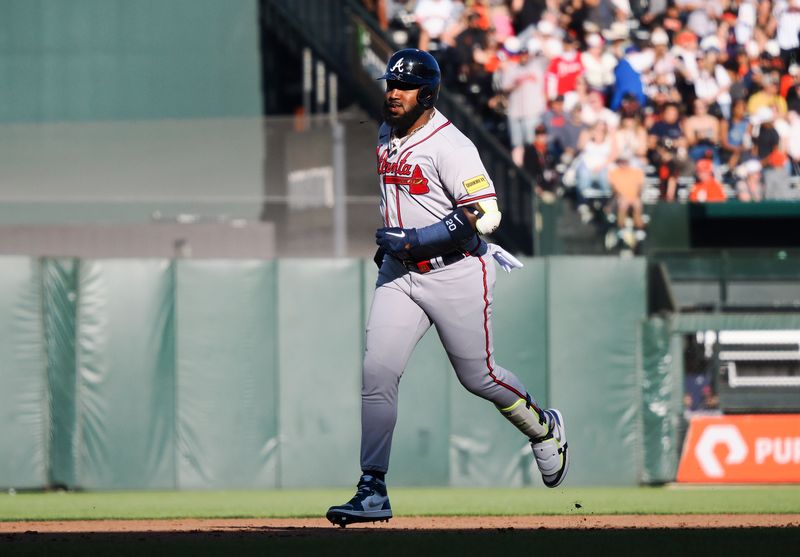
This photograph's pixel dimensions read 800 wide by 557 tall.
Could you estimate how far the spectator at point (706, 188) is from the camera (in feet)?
44.9

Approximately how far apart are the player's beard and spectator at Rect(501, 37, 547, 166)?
7698mm

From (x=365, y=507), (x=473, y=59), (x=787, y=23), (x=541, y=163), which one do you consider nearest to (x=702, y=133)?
(x=541, y=163)

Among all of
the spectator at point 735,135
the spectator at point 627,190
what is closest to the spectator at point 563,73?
the spectator at point 627,190

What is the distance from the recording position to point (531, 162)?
44.4ft

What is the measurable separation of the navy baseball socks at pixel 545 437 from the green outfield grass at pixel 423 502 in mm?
3081

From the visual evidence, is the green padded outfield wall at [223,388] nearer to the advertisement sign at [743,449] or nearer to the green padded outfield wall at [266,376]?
the green padded outfield wall at [266,376]

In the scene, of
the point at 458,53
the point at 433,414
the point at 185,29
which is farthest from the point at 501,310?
the point at 185,29

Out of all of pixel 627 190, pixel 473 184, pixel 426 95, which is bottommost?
pixel 473 184

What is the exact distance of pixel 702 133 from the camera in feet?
48.6

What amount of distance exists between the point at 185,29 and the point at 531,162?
694cm

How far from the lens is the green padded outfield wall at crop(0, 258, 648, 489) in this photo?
479 inches

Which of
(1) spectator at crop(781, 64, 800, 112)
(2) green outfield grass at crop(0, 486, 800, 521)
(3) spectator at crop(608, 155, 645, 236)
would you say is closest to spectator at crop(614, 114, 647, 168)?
(3) spectator at crop(608, 155, 645, 236)

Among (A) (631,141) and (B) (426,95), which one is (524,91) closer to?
(A) (631,141)

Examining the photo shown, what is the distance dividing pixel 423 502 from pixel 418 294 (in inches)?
193
